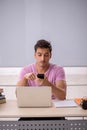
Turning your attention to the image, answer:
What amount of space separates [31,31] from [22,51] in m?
0.35

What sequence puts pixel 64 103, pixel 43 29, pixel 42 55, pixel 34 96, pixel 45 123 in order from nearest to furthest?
pixel 45 123 → pixel 34 96 → pixel 64 103 → pixel 42 55 → pixel 43 29

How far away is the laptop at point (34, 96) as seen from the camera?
1.97 metres

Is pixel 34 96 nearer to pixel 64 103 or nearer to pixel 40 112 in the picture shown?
pixel 40 112

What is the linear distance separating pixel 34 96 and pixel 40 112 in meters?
0.15

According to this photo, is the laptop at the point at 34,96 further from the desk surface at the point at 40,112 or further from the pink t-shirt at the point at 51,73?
the pink t-shirt at the point at 51,73

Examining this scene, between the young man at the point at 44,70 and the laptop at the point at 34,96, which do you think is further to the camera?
the young man at the point at 44,70

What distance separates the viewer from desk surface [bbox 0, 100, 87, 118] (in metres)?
1.85

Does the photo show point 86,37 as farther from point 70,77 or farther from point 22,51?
point 22,51

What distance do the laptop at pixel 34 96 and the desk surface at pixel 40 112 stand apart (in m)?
0.05

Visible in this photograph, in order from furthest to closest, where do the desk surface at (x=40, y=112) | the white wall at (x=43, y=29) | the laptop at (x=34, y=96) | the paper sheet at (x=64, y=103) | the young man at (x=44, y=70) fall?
the white wall at (x=43, y=29), the young man at (x=44, y=70), the paper sheet at (x=64, y=103), the laptop at (x=34, y=96), the desk surface at (x=40, y=112)

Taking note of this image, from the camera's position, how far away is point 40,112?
1.90m

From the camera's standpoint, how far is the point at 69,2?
12.9 feet

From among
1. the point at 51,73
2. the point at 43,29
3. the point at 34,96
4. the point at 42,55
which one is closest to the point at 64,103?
the point at 34,96

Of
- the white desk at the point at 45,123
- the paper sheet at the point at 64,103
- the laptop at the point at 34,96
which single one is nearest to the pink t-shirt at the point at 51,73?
the paper sheet at the point at 64,103
